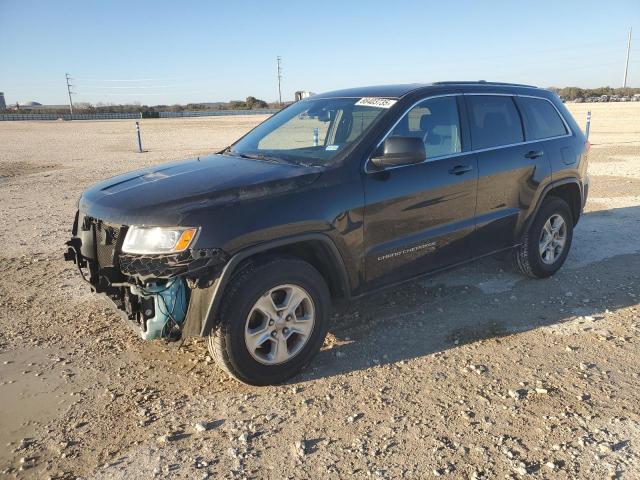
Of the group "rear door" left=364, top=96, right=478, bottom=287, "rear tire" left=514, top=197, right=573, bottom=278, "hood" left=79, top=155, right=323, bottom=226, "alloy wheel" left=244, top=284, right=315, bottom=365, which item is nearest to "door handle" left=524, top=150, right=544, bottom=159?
"rear tire" left=514, top=197, right=573, bottom=278

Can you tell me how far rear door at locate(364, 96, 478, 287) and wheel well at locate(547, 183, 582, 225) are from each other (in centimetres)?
154

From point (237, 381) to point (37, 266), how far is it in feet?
11.7

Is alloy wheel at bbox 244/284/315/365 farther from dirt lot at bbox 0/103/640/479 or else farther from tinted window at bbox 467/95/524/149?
tinted window at bbox 467/95/524/149

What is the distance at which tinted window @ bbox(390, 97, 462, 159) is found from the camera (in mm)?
3961

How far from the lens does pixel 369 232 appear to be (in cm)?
360

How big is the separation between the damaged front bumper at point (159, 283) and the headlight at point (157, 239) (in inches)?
1.4

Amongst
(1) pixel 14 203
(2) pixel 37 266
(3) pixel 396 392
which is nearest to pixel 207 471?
(3) pixel 396 392

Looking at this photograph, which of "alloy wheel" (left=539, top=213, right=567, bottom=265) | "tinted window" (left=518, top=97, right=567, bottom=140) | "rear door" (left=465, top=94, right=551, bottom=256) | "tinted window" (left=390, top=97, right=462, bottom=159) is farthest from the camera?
"alloy wheel" (left=539, top=213, right=567, bottom=265)

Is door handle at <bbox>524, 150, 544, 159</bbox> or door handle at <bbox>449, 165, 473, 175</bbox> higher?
door handle at <bbox>524, 150, 544, 159</bbox>

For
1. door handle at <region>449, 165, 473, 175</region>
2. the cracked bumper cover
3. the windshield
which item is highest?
the windshield

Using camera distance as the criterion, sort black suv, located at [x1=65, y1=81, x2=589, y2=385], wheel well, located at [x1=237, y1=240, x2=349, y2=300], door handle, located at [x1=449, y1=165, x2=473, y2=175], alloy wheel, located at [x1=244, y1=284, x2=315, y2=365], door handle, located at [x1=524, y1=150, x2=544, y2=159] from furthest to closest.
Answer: door handle, located at [x1=524, y1=150, x2=544, y2=159] → door handle, located at [x1=449, y1=165, x2=473, y2=175] → wheel well, located at [x1=237, y1=240, x2=349, y2=300] → alloy wheel, located at [x1=244, y1=284, x2=315, y2=365] → black suv, located at [x1=65, y1=81, x2=589, y2=385]

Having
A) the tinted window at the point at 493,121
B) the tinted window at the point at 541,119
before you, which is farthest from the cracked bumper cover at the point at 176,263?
the tinted window at the point at 541,119

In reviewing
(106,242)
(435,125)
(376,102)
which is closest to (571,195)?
(435,125)

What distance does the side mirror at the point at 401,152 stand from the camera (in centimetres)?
349
